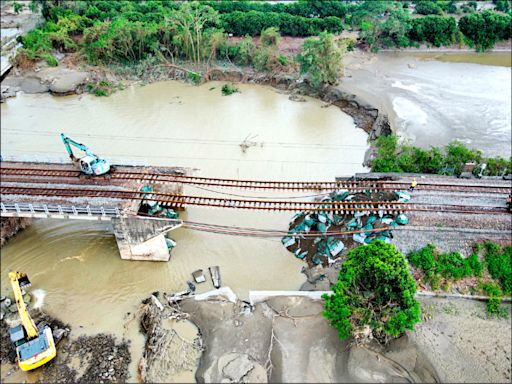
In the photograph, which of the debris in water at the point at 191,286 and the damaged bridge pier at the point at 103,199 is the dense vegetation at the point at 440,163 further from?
the debris in water at the point at 191,286

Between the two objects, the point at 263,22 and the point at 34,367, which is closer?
the point at 34,367

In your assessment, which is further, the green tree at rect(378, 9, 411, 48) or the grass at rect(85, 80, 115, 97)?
the green tree at rect(378, 9, 411, 48)

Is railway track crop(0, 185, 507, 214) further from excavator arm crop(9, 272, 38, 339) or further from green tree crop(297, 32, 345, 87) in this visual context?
green tree crop(297, 32, 345, 87)

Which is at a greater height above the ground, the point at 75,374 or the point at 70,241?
the point at 70,241

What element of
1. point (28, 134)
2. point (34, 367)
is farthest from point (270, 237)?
point (28, 134)

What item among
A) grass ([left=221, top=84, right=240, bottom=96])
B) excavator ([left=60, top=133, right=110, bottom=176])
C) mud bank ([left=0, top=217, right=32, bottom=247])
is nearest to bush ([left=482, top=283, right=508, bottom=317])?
excavator ([left=60, top=133, right=110, bottom=176])

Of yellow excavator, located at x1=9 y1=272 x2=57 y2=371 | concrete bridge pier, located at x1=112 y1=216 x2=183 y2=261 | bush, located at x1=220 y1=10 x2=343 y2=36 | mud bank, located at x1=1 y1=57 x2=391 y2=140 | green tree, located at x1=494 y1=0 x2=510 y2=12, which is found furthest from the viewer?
green tree, located at x1=494 y1=0 x2=510 y2=12

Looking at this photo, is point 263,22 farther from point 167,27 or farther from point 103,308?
point 103,308
